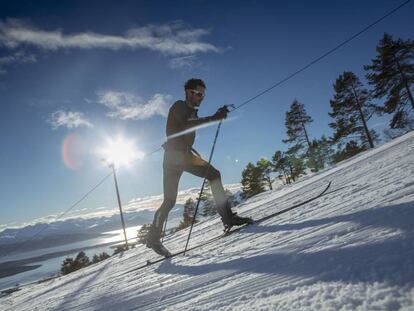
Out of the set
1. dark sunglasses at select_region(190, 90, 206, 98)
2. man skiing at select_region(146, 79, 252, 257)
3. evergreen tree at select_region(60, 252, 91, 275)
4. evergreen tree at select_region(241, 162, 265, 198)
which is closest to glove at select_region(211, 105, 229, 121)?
man skiing at select_region(146, 79, 252, 257)

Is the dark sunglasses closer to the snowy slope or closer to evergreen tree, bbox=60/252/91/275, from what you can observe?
the snowy slope

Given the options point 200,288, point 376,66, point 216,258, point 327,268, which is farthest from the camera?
point 376,66

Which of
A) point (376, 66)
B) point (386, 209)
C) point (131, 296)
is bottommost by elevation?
point (131, 296)

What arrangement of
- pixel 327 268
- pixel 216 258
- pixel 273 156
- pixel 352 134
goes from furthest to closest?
pixel 273 156, pixel 352 134, pixel 216 258, pixel 327 268

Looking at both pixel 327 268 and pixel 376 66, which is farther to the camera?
pixel 376 66

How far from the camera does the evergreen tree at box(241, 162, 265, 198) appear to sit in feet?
163

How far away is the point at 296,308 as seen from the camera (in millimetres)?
1125

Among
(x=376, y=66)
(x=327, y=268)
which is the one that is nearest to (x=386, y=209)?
(x=327, y=268)

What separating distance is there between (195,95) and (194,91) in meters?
0.06

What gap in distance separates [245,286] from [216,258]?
3.67 feet

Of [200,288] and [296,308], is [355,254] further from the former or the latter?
[200,288]

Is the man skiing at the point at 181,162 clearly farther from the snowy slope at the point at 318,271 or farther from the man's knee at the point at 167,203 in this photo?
the snowy slope at the point at 318,271

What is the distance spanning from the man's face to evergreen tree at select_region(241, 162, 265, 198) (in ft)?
149

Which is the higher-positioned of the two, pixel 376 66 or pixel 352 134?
pixel 376 66
